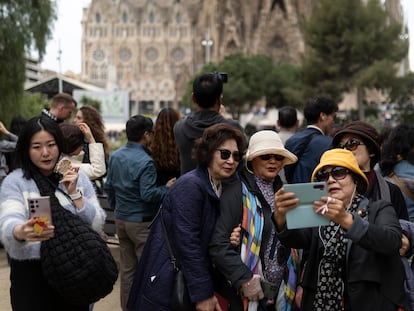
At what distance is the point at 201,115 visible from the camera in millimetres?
4297

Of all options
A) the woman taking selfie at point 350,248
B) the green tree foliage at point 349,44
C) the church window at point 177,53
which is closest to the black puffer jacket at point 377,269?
the woman taking selfie at point 350,248

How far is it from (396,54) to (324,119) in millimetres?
27068

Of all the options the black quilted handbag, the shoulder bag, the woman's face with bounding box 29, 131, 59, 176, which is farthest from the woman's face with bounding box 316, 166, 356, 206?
the woman's face with bounding box 29, 131, 59, 176

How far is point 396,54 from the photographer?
30531mm

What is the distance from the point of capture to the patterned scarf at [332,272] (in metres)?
2.93

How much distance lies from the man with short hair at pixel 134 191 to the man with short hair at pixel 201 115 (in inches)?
23.8

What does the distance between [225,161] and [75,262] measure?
3.13 feet

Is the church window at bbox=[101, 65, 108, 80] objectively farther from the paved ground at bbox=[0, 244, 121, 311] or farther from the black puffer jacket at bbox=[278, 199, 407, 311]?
the black puffer jacket at bbox=[278, 199, 407, 311]

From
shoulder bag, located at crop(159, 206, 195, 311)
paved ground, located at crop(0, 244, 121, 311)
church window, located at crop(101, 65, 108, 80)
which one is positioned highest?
church window, located at crop(101, 65, 108, 80)

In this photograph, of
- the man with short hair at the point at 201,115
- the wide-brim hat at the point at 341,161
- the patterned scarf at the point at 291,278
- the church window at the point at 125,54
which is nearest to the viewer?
the wide-brim hat at the point at 341,161

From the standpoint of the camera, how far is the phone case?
2.62 meters

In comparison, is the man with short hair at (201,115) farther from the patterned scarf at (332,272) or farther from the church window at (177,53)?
the church window at (177,53)

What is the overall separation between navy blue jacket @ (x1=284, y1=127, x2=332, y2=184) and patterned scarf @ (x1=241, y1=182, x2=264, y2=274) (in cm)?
169

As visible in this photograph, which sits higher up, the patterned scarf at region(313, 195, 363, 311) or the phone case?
the phone case
